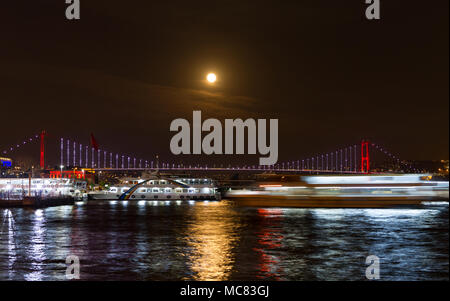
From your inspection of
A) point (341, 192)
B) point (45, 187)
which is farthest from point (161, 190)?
point (341, 192)

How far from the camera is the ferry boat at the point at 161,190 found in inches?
2522

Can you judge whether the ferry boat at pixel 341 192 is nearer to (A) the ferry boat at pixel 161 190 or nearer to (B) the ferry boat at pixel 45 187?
(A) the ferry boat at pixel 161 190

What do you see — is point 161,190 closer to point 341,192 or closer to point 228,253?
point 341,192

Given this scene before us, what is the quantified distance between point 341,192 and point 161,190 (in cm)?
2916

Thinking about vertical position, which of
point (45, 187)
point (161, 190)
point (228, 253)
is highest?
point (228, 253)

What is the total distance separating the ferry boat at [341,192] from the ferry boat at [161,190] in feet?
72.0

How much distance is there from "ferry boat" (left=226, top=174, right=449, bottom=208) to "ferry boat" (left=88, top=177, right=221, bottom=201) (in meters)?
22.0

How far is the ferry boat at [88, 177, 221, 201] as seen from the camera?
64062 mm

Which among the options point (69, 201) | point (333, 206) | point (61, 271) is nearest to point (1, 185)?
point (69, 201)

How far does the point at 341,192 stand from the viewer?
1596 inches

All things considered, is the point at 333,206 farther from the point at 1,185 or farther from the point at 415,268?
the point at 1,185

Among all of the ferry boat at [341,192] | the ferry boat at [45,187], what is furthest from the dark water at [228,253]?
the ferry boat at [45,187]
